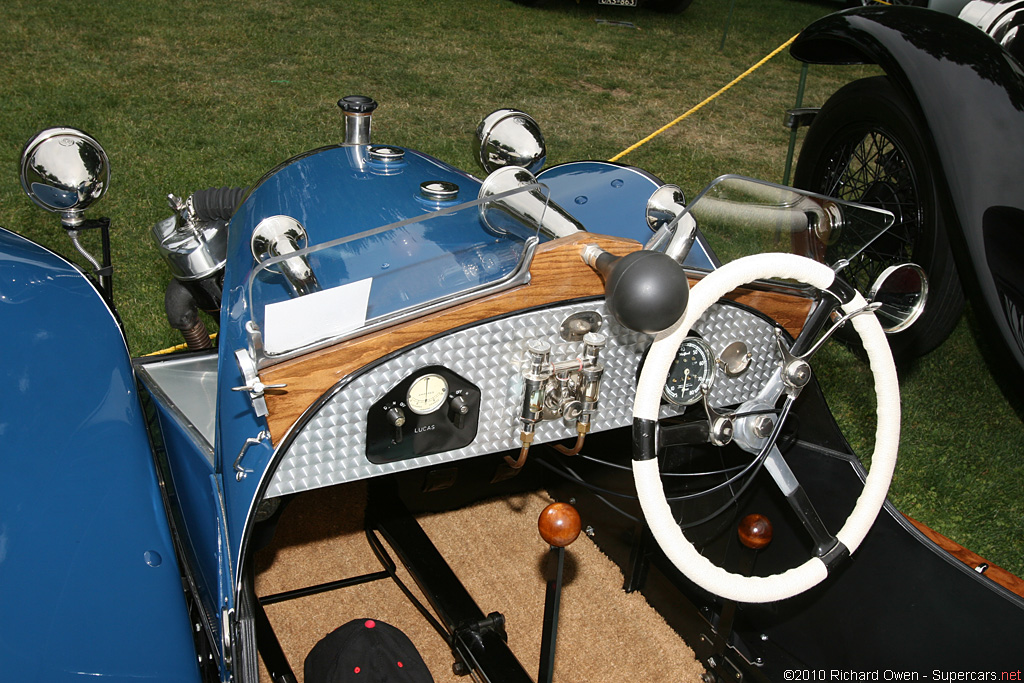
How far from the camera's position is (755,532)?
2051 mm

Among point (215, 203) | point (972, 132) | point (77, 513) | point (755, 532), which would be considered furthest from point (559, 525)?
point (972, 132)

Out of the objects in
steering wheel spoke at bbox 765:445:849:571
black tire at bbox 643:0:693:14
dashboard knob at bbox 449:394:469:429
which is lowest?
steering wheel spoke at bbox 765:445:849:571

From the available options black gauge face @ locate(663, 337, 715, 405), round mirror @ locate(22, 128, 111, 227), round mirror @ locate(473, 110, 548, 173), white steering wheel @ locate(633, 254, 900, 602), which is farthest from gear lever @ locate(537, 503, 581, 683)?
round mirror @ locate(22, 128, 111, 227)

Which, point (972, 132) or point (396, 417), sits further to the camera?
point (972, 132)

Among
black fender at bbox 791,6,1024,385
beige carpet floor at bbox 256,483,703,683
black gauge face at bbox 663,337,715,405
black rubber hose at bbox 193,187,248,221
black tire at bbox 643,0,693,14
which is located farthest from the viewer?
black tire at bbox 643,0,693,14

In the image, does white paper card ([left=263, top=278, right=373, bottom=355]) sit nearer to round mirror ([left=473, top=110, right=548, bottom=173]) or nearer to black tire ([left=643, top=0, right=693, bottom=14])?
round mirror ([left=473, top=110, right=548, bottom=173])

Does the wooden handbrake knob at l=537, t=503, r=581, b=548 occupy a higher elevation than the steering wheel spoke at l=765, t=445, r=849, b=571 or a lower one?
higher

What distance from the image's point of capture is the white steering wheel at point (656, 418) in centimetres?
148

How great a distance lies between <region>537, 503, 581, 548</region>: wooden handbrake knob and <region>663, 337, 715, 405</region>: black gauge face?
15.3 inches

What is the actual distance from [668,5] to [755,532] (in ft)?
31.3

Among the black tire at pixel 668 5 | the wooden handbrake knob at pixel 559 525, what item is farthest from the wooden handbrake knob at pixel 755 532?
the black tire at pixel 668 5

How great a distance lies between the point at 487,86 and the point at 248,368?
6117 millimetres

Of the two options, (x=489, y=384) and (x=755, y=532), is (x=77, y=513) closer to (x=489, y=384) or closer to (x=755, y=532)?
(x=489, y=384)

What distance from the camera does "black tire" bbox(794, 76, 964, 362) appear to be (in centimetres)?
309
